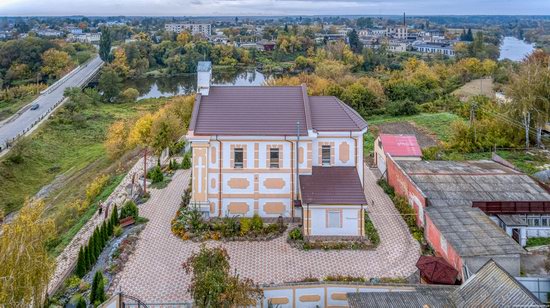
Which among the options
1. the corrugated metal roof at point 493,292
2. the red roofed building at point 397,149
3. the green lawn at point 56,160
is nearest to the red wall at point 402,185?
the red roofed building at point 397,149

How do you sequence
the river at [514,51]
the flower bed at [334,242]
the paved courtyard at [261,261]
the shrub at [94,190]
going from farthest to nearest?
1. the river at [514,51]
2. the shrub at [94,190]
3. the flower bed at [334,242]
4. the paved courtyard at [261,261]

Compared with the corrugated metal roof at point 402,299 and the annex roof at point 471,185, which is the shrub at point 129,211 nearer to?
the corrugated metal roof at point 402,299

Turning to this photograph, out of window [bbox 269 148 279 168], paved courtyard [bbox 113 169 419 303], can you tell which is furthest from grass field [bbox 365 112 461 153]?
paved courtyard [bbox 113 169 419 303]

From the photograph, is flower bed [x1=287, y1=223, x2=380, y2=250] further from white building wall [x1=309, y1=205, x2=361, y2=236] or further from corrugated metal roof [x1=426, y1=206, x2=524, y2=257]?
corrugated metal roof [x1=426, y1=206, x2=524, y2=257]

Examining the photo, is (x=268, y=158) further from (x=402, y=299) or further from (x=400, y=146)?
(x=400, y=146)

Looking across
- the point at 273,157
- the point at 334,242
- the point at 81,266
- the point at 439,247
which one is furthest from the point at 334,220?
the point at 81,266

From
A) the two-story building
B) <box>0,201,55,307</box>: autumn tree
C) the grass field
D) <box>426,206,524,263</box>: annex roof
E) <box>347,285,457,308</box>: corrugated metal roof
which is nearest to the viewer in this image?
<box>0,201,55,307</box>: autumn tree
